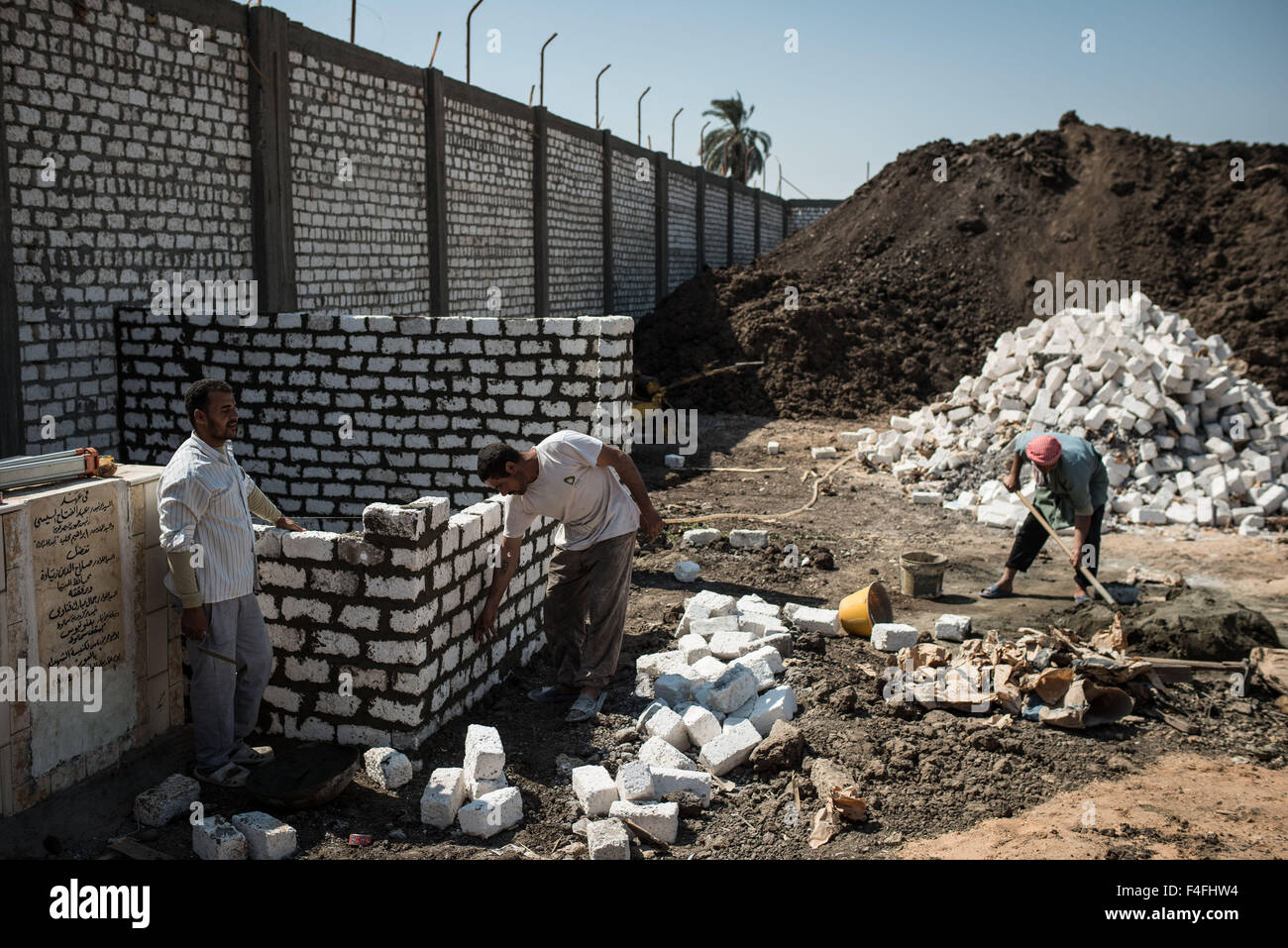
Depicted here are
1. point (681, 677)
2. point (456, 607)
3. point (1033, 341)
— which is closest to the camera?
point (456, 607)

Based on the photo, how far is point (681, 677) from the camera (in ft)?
18.1

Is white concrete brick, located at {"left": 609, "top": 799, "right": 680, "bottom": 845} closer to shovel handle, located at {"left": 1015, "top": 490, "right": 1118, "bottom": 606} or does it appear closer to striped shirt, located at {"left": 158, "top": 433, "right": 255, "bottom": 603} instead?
striped shirt, located at {"left": 158, "top": 433, "right": 255, "bottom": 603}

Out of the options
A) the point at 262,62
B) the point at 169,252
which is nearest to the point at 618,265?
the point at 262,62

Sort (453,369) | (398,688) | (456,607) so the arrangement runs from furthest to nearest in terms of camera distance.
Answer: (453,369) < (456,607) < (398,688)

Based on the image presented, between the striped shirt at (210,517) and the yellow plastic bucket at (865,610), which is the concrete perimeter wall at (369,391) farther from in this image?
the striped shirt at (210,517)

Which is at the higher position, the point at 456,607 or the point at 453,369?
the point at 453,369

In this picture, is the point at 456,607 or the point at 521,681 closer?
the point at 456,607

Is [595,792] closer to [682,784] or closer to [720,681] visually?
[682,784]

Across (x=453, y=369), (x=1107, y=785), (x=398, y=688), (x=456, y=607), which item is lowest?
(x=1107, y=785)

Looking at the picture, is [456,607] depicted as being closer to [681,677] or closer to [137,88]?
[681,677]

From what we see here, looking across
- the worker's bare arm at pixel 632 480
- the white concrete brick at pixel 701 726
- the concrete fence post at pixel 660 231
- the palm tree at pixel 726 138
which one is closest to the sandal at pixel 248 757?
the white concrete brick at pixel 701 726

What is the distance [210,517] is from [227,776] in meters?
1.15

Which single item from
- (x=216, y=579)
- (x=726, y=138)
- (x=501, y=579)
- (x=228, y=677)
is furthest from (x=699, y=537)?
(x=726, y=138)

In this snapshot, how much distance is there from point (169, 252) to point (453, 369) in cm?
330
